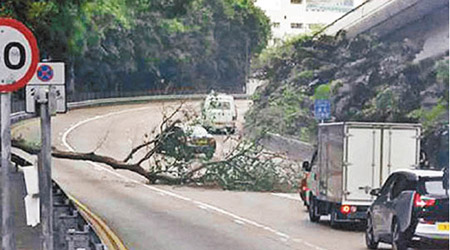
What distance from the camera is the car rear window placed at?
55.1 feet

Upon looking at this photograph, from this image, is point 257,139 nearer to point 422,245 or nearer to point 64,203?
point 64,203

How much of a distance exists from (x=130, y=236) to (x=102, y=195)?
1023cm

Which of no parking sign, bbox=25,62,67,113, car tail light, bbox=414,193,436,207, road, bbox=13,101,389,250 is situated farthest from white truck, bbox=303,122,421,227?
no parking sign, bbox=25,62,67,113

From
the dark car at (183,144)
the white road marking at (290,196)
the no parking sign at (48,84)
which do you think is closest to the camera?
Result: the no parking sign at (48,84)

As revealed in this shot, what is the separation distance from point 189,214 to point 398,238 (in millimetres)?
10004

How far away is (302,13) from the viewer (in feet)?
238

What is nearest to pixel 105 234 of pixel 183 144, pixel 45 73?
pixel 45 73

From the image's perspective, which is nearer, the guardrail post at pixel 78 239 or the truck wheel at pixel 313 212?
the guardrail post at pixel 78 239

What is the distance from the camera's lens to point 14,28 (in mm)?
9195

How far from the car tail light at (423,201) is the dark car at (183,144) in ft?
54.6

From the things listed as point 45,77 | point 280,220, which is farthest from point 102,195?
point 45,77

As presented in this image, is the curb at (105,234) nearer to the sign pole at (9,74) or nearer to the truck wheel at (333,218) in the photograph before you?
the truck wheel at (333,218)

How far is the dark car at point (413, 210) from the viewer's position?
16.4m

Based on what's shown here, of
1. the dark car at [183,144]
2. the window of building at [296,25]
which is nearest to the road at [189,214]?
the dark car at [183,144]
